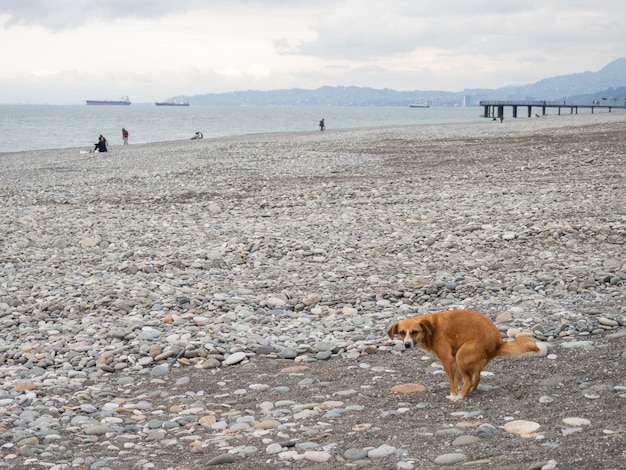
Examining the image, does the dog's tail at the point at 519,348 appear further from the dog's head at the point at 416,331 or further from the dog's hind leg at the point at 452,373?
the dog's head at the point at 416,331

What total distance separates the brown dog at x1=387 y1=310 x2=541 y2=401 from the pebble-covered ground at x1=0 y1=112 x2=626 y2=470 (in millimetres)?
234

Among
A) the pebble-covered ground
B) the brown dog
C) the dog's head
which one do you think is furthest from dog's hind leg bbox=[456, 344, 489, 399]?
the dog's head

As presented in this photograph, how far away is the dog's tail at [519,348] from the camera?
232 inches

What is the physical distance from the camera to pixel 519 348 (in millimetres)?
5957

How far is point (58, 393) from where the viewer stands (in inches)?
289

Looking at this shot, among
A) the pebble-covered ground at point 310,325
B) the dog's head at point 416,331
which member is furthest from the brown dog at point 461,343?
the pebble-covered ground at point 310,325

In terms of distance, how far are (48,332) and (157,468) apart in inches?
182

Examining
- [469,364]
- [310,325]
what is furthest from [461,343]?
[310,325]

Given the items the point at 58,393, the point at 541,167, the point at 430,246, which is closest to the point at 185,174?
the point at 541,167

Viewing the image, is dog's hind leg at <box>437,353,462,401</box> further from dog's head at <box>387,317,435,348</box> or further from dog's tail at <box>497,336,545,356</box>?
dog's tail at <box>497,336,545,356</box>

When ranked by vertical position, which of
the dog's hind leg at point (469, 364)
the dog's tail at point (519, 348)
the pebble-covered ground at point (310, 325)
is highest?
the dog's tail at point (519, 348)

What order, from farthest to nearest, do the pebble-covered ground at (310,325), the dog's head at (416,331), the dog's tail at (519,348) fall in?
the dog's head at (416,331) < the dog's tail at (519,348) < the pebble-covered ground at (310,325)

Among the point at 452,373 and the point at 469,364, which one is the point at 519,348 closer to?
the point at 469,364

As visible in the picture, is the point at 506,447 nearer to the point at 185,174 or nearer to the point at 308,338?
the point at 308,338
